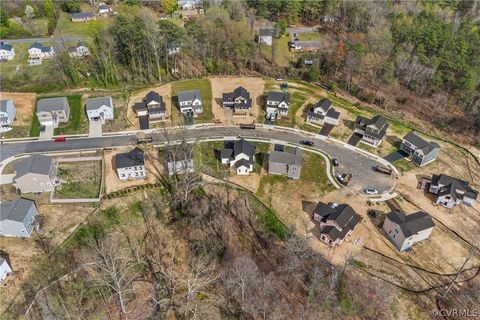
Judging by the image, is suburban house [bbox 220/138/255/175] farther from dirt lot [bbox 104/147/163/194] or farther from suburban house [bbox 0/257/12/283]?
suburban house [bbox 0/257/12/283]

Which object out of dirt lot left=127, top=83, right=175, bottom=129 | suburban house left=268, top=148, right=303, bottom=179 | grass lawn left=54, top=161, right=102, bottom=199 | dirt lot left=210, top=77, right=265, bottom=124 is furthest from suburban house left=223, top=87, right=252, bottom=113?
grass lawn left=54, top=161, right=102, bottom=199

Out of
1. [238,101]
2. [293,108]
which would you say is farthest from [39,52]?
[293,108]

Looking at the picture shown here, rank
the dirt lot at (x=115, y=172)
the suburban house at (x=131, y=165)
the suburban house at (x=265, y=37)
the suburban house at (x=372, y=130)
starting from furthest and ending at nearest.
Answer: the suburban house at (x=265, y=37) → the suburban house at (x=372, y=130) → the dirt lot at (x=115, y=172) → the suburban house at (x=131, y=165)

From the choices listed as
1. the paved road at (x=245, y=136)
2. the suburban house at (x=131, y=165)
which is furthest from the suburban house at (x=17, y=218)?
the paved road at (x=245, y=136)

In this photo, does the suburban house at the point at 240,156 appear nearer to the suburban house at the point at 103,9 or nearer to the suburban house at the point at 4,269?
the suburban house at the point at 4,269

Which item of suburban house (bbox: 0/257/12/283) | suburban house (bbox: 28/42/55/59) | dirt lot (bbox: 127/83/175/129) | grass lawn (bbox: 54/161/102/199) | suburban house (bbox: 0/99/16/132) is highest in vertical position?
suburban house (bbox: 28/42/55/59)
